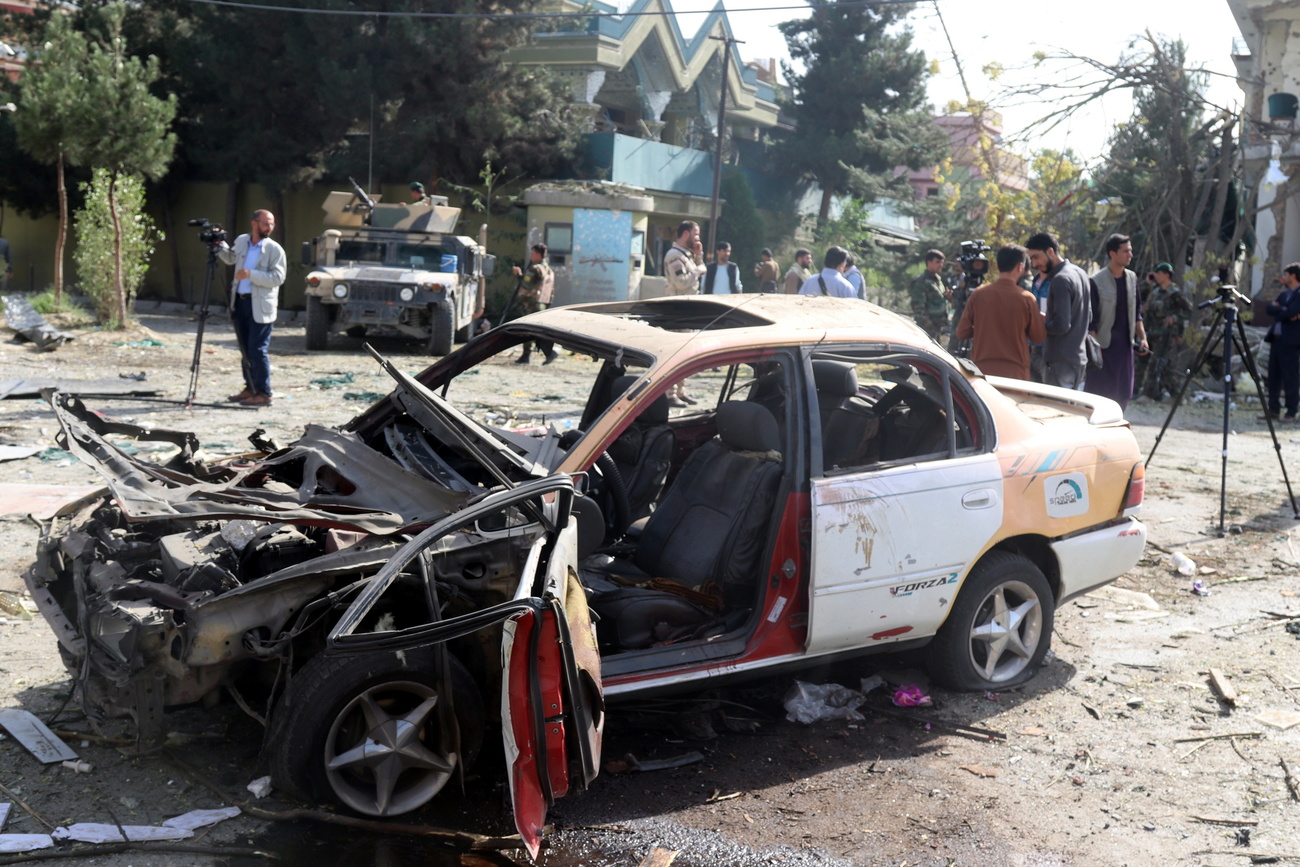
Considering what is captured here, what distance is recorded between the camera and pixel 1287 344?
42.9 ft

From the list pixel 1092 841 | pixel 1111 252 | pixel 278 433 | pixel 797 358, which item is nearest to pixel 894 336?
pixel 797 358

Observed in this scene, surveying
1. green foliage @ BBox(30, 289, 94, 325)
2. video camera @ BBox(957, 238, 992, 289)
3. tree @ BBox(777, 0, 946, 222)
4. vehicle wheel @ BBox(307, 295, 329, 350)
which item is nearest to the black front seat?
video camera @ BBox(957, 238, 992, 289)

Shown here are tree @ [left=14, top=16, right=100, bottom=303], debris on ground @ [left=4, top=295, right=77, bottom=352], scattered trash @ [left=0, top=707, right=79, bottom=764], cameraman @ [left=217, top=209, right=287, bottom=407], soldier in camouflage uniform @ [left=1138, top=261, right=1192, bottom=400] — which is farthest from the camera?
tree @ [left=14, top=16, right=100, bottom=303]

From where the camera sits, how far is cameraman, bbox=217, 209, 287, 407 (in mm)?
9953

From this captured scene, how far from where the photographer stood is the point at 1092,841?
3637 millimetres

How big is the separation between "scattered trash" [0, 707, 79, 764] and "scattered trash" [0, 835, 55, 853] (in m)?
0.50

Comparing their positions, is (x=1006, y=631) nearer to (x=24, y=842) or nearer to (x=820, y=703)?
(x=820, y=703)

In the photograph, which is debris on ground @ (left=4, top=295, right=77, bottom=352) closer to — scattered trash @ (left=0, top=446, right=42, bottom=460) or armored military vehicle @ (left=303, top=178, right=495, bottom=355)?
armored military vehicle @ (left=303, top=178, right=495, bottom=355)

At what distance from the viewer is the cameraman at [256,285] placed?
32.7 feet

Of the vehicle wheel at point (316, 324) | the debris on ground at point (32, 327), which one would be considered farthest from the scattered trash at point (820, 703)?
the debris on ground at point (32, 327)

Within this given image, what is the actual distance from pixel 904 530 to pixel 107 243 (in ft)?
55.2

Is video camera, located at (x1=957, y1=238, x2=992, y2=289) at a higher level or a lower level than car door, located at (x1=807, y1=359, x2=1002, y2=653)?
higher

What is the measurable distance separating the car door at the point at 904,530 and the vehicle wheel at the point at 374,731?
138 cm

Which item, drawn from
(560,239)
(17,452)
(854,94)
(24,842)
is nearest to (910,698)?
(24,842)
